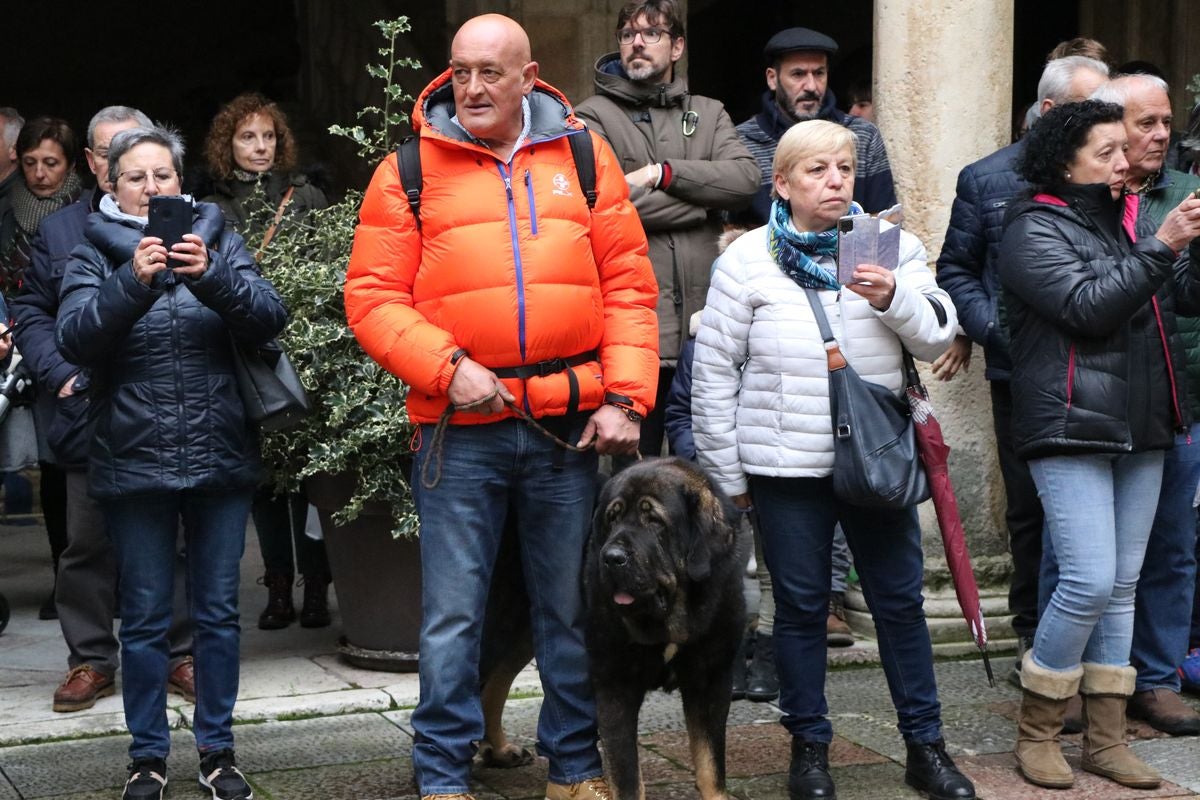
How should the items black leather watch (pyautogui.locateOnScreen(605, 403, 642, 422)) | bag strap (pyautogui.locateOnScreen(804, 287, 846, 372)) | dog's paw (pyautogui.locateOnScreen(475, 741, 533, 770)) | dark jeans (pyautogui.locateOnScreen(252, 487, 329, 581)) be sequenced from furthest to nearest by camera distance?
dark jeans (pyautogui.locateOnScreen(252, 487, 329, 581))
dog's paw (pyautogui.locateOnScreen(475, 741, 533, 770))
bag strap (pyautogui.locateOnScreen(804, 287, 846, 372))
black leather watch (pyautogui.locateOnScreen(605, 403, 642, 422))

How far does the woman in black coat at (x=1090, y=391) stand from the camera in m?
5.04

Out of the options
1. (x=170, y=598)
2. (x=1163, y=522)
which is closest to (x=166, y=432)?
(x=170, y=598)

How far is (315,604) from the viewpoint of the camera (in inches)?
289

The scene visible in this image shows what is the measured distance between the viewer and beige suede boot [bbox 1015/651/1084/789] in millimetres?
5312

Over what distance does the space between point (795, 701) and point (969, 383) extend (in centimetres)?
217

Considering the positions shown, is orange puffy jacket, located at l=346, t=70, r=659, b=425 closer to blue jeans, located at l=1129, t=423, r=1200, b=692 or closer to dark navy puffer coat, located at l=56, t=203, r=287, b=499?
dark navy puffer coat, located at l=56, t=203, r=287, b=499

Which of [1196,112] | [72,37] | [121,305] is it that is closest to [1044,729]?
[1196,112]

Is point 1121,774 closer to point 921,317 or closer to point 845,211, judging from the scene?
point 921,317

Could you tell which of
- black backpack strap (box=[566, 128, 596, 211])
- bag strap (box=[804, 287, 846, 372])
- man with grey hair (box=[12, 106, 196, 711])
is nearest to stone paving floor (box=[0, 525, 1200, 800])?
man with grey hair (box=[12, 106, 196, 711])

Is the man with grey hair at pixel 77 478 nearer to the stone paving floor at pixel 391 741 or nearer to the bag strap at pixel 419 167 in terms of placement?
the stone paving floor at pixel 391 741

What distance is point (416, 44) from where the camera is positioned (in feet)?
32.2

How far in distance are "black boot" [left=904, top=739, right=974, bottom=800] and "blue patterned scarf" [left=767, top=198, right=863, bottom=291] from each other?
1.40 m

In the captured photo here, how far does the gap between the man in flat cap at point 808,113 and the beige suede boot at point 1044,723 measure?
6.76 feet

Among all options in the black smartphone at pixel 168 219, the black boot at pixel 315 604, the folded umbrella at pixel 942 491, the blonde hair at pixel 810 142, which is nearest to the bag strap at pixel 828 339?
the folded umbrella at pixel 942 491
